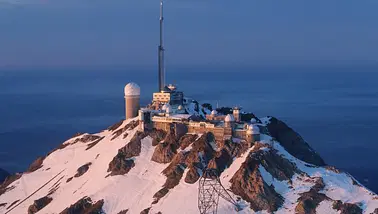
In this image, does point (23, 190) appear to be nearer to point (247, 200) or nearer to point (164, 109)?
point (164, 109)

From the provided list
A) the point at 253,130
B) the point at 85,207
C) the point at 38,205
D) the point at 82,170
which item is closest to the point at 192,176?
the point at 253,130

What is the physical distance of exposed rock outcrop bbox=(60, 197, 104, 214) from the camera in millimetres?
123562

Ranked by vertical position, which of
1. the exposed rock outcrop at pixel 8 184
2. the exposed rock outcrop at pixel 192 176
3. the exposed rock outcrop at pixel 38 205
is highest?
the exposed rock outcrop at pixel 192 176

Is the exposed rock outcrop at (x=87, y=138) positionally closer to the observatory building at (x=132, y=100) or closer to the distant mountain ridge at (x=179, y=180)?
the observatory building at (x=132, y=100)

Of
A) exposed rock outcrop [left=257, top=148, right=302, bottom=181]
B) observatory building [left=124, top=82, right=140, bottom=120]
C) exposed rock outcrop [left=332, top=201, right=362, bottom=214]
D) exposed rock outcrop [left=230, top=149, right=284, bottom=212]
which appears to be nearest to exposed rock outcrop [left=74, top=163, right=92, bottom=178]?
observatory building [left=124, top=82, right=140, bottom=120]

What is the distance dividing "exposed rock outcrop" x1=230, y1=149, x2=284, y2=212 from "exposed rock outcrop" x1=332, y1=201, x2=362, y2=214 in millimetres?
10873

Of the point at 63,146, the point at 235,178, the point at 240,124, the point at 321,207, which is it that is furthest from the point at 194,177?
the point at 63,146

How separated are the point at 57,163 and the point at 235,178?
192 feet

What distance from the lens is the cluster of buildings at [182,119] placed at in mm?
135250

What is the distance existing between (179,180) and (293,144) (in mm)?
39830

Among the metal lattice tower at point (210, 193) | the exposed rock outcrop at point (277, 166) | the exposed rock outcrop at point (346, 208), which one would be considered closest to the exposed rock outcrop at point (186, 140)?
the metal lattice tower at point (210, 193)

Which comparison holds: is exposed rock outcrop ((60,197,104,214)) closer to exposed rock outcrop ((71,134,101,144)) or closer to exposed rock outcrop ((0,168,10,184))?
exposed rock outcrop ((71,134,101,144))

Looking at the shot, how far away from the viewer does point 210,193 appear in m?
118

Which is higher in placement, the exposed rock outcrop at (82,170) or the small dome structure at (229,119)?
the small dome structure at (229,119)
